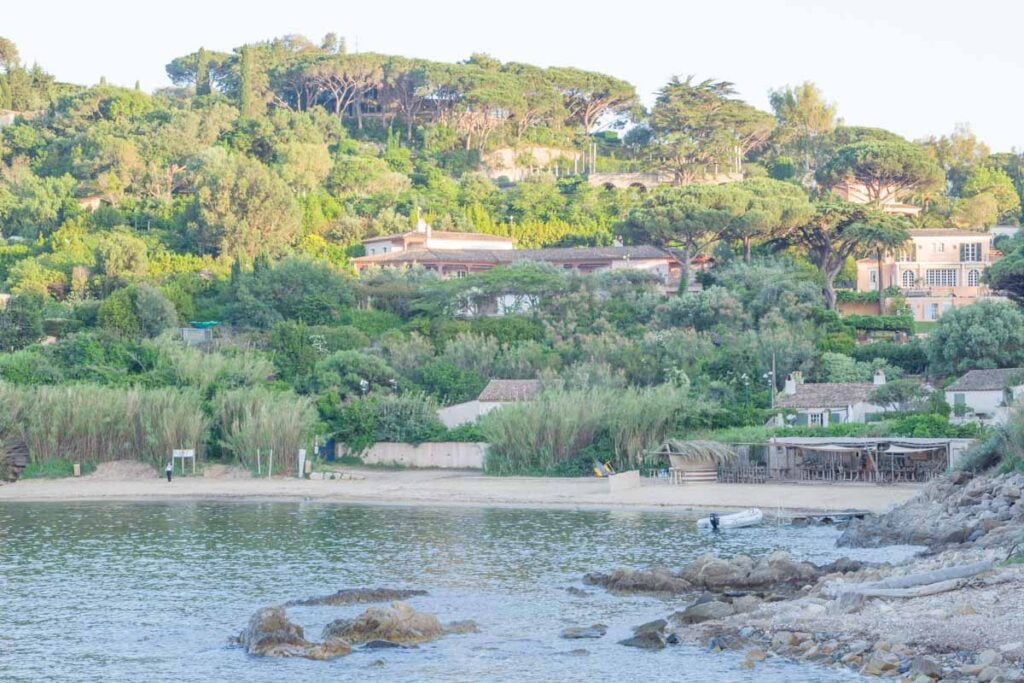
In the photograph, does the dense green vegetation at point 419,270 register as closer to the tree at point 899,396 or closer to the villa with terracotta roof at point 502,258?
the tree at point 899,396

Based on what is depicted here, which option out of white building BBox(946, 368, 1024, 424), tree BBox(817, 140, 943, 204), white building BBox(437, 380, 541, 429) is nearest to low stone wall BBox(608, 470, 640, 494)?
white building BBox(437, 380, 541, 429)

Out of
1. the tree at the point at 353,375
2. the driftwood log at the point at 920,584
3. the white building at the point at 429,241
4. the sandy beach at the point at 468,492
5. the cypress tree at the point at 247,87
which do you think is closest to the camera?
the driftwood log at the point at 920,584

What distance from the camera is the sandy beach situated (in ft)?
148

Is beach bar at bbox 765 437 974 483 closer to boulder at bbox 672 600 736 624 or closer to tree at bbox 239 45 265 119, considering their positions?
boulder at bbox 672 600 736 624

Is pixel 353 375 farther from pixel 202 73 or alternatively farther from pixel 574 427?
pixel 202 73

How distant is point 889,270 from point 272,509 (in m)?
47.5

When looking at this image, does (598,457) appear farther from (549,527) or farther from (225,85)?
(225,85)

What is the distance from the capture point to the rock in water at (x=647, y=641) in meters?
25.3

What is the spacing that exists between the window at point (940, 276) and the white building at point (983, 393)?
2843cm

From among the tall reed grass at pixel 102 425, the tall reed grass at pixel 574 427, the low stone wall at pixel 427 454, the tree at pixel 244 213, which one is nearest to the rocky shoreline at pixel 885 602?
the tall reed grass at pixel 574 427

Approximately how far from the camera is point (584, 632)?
1044 inches

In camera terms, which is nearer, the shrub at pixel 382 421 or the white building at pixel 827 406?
the white building at pixel 827 406

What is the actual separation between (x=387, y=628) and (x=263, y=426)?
28279mm

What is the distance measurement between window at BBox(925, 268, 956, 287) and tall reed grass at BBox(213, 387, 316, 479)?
41.8 meters
